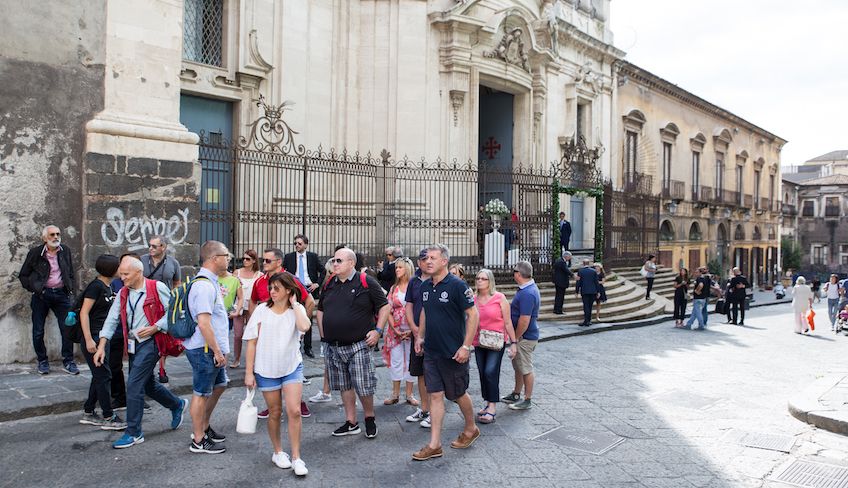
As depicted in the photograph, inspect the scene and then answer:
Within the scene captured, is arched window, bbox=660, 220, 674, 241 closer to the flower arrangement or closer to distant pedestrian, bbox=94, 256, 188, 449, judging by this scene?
the flower arrangement

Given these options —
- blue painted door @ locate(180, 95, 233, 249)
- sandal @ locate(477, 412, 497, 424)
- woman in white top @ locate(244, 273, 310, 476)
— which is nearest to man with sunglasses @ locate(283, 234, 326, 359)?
blue painted door @ locate(180, 95, 233, 249)

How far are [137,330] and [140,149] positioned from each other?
3.84m

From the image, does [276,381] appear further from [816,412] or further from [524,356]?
[816,412]

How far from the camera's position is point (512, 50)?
60.9 ft

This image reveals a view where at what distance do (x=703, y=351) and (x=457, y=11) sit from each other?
9.73 m

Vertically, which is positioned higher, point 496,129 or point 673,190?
point 496,129

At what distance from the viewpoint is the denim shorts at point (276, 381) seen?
16.1 feet

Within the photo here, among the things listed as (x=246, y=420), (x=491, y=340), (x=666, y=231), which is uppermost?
(x=666, y=231)

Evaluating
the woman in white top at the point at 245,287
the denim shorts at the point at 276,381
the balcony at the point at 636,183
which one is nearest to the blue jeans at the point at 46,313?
the woman in white top at the point at 245,287

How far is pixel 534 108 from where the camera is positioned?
2058 centimetres

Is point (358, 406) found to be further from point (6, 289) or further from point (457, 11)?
point (457, 11)

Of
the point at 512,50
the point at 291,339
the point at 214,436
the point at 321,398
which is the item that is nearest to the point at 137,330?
the point at 214,436

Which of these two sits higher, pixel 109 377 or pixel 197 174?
pixel 197 174

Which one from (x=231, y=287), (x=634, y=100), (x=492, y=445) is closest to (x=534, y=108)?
(x=634, y=100)
